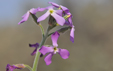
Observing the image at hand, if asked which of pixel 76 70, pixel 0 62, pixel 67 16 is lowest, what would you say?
pixel 76 70

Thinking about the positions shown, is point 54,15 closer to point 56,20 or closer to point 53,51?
point 56,20

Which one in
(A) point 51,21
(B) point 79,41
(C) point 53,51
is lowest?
(B) point 79,41

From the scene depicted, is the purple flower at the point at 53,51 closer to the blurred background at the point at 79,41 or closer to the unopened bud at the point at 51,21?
the unopened bud at the point at 51,21

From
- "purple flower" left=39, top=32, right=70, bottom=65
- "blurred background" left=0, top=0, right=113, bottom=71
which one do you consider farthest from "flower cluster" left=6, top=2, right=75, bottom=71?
"blurred background" left=0, top=0, right=113, bottom=71

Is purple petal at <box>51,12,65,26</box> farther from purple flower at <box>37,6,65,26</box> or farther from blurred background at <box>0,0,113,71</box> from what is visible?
blurred background at <box>0,0,113,71</box>

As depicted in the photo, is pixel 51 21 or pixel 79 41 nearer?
pixel 51 21

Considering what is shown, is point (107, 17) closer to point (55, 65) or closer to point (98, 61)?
point (98, 61)

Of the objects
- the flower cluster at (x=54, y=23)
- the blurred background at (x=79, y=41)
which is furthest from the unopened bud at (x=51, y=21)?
the blurred background at (x=79, y=41)

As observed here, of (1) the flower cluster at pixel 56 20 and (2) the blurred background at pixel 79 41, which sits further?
(2) the blurred background at pixel 79 41

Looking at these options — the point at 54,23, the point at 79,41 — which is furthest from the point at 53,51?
the point at 79,41

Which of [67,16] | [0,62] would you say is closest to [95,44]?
[0,62]

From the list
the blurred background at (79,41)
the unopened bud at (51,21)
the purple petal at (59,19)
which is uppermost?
the purple petal at (59,19)
